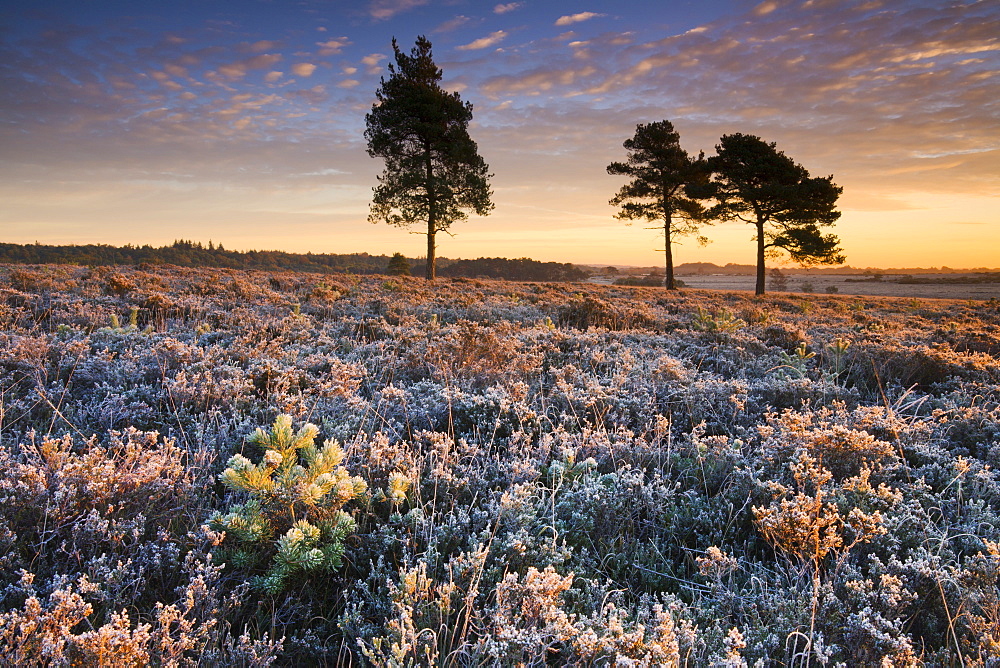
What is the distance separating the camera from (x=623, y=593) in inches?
90.1

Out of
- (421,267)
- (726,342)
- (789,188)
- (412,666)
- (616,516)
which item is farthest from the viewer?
(421,267)

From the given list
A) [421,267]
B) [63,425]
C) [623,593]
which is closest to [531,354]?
[623,593]

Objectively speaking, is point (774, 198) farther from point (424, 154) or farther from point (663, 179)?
point (424, 154)

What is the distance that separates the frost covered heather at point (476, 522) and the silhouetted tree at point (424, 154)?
22057 mm

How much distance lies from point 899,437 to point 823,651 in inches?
111

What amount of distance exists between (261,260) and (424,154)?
1920cm

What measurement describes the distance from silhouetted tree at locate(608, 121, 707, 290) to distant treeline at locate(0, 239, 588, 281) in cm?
1182

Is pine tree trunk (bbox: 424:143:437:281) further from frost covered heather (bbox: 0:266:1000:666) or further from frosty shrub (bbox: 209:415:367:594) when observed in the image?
frosty shrub (bbox: 209:415:367:594)

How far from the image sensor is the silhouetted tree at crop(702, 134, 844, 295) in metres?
27.7

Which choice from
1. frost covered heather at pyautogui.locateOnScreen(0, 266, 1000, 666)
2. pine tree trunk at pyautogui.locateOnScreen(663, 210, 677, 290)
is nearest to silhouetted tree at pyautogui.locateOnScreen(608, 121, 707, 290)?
pine tree trunk at pyautogui.locateOnScreen(663, 210, 677, 290)

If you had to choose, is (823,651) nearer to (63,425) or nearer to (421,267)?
(63,425)

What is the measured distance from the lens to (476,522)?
2.62 meters

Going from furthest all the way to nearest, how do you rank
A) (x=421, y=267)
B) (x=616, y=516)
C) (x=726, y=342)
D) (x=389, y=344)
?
(x=421, y=267) → (x=726, y=342) → (x=389, y=344) → (x=616, y=516)

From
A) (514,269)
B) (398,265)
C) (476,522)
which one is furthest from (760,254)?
(476,522)
